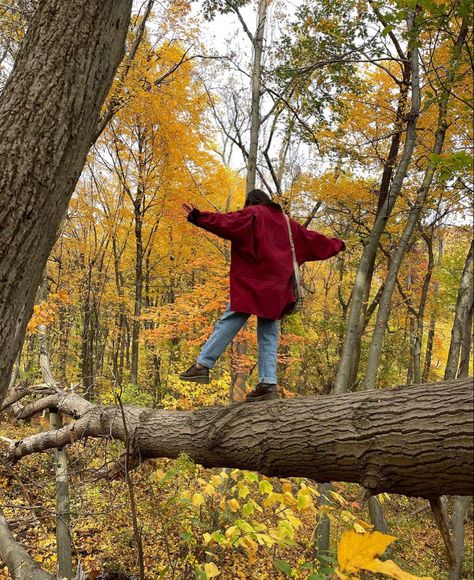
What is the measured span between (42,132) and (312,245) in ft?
8.32

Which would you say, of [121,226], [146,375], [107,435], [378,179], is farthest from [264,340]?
[146,375]

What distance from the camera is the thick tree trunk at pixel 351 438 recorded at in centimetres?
183

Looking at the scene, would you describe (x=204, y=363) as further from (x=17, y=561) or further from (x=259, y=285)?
(x=17, y=561)

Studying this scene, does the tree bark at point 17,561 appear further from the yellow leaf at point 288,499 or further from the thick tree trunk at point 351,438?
the yellow leaf at point 288,499

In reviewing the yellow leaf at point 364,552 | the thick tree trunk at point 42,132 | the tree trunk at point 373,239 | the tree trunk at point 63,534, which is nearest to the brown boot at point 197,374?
the thick tree trunk at point 42,132

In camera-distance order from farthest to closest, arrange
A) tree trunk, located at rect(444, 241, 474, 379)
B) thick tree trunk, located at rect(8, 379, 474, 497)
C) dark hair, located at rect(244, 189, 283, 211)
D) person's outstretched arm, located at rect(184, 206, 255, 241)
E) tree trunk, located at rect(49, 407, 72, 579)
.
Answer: tree trunk, located at rect(444, 241, 474, 379), tree trunk, located at rect(49, 407, 72, 579), dark hair, located at rect(244, 189, 283, 211), person's outstretched arm, located at rect(184, 206, 255, 241), thick tree trunk, located at rect(8, 379, 474, 497)

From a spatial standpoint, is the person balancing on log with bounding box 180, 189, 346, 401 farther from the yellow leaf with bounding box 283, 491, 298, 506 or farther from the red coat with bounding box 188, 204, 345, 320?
the yellow leaf with bounding box 283, 491, 298, 506

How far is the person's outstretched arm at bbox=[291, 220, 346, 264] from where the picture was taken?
3.73 m

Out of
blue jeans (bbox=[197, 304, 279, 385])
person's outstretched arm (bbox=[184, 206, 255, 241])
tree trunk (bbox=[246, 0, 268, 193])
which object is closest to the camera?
person's outstretched arm (bbox=[184, 206, 255, 241])

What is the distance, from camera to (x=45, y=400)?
18.6ft

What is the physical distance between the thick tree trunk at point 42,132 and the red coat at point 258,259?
4.26 ft

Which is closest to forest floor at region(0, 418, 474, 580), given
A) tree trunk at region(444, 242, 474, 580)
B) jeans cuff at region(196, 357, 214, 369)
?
tree trunk at region(444, 242, 474, 580)

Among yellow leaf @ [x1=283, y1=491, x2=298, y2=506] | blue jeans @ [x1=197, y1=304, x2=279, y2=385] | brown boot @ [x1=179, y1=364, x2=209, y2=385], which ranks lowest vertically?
yellow leaf @ [x1=283, y1=491, x2=298, y2=506]

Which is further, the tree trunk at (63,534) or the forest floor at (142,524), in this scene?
the forest floor at (142,524)
